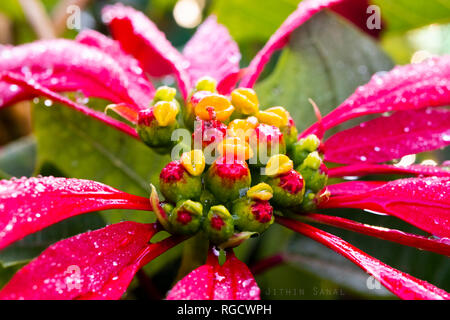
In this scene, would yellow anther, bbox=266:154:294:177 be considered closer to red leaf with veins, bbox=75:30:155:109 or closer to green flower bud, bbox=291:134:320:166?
green flower bud, bbox=291:134:320:166

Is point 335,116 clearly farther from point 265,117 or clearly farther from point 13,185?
point 13,185

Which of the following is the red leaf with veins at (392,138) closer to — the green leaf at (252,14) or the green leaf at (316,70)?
the green leaf at (316,70)

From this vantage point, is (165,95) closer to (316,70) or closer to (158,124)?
(158,124)

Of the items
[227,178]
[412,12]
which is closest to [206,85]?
[227,178]

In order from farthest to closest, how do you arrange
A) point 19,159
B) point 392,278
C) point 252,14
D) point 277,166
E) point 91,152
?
point 252,14
point 19,159
point 91,152
point 277,166
point 392,278

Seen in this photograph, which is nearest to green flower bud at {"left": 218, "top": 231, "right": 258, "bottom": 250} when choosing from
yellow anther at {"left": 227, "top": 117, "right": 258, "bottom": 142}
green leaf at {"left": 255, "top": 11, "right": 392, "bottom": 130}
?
yellow anther at {"left": 227, "top": 117, "right": 258, "bottom": 142}

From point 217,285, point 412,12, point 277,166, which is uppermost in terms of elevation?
point 412,12

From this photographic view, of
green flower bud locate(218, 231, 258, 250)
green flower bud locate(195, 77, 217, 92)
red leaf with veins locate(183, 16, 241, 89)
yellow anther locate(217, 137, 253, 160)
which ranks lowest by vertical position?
Answer: green flower bud locate(218, 231, 258, 250)
